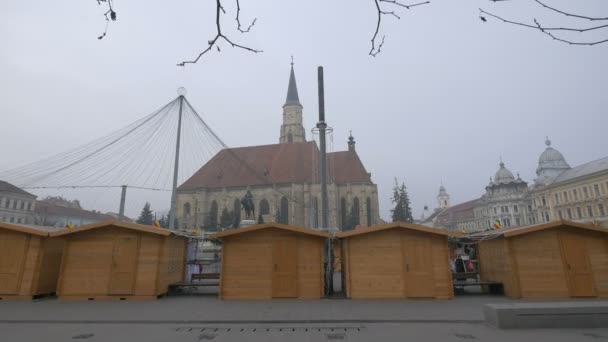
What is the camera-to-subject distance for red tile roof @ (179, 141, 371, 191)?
4641 cm

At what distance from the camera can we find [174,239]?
1353cm

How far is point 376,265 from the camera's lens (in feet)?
39.6

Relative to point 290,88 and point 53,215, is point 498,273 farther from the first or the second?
point 53,215

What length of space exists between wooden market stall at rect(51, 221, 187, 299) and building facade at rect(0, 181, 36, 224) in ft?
159

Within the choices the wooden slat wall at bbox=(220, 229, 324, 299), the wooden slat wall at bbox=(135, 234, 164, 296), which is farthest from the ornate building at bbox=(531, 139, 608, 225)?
the wooden slat wall at bbox=(135, 234, 164, 296)

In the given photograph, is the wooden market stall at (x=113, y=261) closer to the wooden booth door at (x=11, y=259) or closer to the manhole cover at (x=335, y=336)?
the wooden booth door at (x=11, y=259)

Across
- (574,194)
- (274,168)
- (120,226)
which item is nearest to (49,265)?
(120,226)

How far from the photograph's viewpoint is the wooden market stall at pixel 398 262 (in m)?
11.8

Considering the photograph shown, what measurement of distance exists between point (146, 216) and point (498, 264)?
149 ft

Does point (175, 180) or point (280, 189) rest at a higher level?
point (280, 189)

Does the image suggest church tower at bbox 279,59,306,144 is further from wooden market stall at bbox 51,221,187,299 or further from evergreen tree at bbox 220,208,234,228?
wooden market stall at bbox 51,221,187,299

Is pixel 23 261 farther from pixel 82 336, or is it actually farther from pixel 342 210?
pixel 342 210

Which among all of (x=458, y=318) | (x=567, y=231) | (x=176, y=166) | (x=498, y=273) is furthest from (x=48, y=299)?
(x=567, y=231)

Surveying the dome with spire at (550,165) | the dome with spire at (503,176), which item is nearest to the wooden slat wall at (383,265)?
the dome with spire at (550,165)
